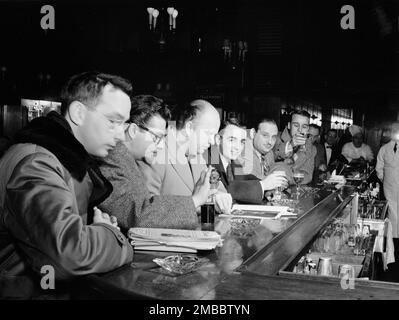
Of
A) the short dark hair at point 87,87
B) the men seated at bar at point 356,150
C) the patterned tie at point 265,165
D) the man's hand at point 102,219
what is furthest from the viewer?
the men seated at bar at point 356,150

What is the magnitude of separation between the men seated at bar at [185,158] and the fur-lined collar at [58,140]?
37.0 inches

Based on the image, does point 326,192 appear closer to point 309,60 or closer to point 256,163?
point 256,163

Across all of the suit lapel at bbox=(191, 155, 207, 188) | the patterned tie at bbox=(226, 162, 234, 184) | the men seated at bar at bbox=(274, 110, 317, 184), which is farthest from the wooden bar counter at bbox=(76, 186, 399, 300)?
the men seated at bar at bbox=(274, 110, 317, 184)

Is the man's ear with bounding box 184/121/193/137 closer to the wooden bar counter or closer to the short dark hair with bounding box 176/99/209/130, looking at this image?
the short dark hair with bounding box 176/99/209/130

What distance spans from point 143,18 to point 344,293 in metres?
9.89

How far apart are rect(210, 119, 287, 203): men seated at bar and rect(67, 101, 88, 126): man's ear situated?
5.93 feet

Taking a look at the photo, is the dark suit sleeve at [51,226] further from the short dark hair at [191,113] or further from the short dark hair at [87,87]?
the short dark hair at [191,113]

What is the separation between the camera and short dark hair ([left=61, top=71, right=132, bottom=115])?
1.76m

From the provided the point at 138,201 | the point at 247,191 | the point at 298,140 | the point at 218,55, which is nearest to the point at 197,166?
the point at 247,191

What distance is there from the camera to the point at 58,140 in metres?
1.55

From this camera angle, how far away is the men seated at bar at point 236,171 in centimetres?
338

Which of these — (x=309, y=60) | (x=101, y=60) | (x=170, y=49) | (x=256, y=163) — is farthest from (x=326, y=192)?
(x=101, y=60)

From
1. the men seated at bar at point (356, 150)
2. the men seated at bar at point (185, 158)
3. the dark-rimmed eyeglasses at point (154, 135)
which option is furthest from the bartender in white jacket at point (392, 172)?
the dark-rimmed eyeglasses at point (154, 135)

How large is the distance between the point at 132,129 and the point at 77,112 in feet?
2.52
